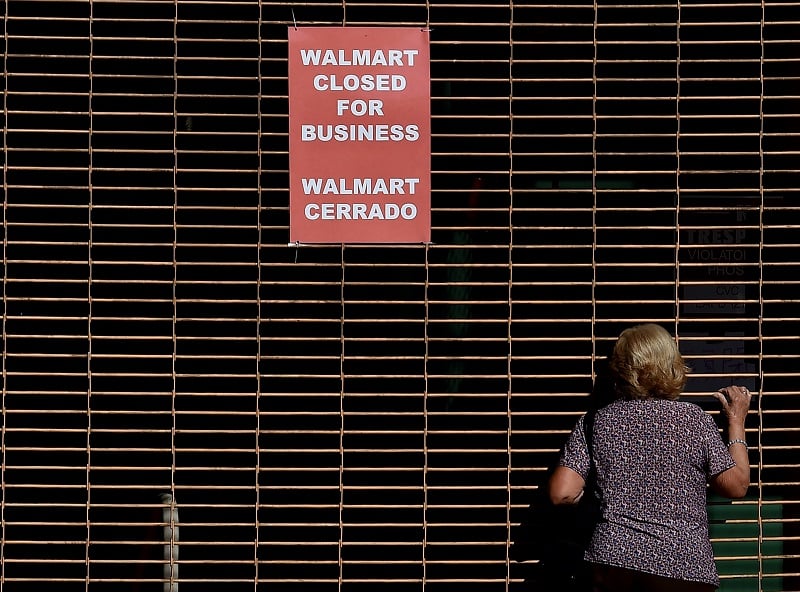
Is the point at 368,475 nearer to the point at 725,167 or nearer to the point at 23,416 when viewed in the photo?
the point at 23,416

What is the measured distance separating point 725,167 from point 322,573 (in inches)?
99.0

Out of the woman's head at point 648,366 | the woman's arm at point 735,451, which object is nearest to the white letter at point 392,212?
the woman's head at point 648,366

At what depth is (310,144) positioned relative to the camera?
4652mm

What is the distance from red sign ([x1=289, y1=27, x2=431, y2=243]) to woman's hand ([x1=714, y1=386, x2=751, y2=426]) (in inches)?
56.8

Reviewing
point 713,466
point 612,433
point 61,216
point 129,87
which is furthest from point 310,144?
point 713,466

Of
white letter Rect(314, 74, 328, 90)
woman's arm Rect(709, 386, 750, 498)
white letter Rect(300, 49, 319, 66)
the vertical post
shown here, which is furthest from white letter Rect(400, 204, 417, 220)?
the vertical post

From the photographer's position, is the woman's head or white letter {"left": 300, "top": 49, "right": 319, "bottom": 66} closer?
the woman's head

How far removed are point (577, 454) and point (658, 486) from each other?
0.31 meters

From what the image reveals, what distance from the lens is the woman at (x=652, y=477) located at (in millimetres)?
3732

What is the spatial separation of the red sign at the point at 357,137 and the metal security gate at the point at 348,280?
10 centimetres

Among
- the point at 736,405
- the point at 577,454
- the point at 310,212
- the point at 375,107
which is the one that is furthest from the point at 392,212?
the point at 736,405

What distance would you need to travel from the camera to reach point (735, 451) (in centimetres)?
392

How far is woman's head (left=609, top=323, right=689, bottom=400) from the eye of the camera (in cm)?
378

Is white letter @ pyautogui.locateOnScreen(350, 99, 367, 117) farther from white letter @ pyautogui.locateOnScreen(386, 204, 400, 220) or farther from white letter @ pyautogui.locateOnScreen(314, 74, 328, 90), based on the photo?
white letter @ pyautogui.locateOnScreen(386, 204, 400, 220)
